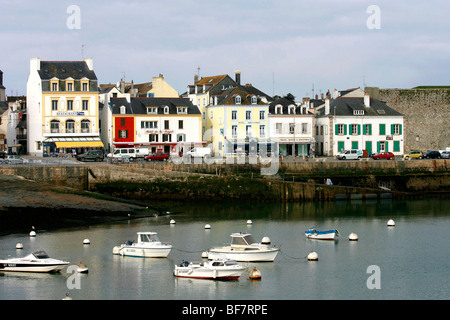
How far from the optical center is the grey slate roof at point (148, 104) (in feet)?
263

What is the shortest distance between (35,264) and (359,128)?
55467mm

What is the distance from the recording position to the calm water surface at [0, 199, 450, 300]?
103 feet

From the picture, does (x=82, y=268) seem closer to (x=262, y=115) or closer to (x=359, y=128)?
(x=262, y=115)

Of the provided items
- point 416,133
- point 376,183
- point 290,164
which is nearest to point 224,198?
point 290,164

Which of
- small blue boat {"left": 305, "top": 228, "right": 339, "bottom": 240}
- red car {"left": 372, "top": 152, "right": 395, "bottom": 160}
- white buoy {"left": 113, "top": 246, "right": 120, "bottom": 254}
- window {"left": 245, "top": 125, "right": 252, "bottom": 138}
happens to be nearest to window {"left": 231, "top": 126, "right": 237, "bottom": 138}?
window {"left": 245, "top": 125, "right": 252, "bottom": 138}

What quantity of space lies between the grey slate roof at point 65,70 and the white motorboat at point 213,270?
1920 inches

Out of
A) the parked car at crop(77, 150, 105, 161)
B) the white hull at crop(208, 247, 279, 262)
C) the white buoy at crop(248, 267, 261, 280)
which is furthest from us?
the parked car at crop(77, 150, 105, 161)

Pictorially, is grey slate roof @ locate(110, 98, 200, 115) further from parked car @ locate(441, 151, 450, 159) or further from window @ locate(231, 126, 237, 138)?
parked car @ locate(441, 151, 450, 159)

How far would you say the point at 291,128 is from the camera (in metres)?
83.2

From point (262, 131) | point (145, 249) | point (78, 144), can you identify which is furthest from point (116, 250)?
point (262, 131)

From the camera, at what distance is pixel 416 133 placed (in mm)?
96562

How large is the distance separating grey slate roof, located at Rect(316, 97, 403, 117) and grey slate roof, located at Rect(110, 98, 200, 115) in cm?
1544

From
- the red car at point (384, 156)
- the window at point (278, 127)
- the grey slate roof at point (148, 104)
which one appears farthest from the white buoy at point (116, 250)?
the window at point (278, 127)

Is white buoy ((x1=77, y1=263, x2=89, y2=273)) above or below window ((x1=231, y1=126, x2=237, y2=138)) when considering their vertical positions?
below
